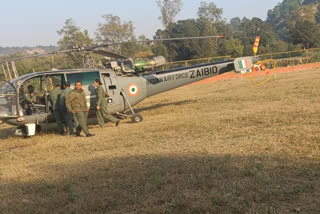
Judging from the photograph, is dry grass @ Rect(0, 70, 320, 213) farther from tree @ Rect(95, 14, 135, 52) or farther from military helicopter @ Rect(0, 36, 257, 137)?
tree @ Rect(95, 14, 135, 52)

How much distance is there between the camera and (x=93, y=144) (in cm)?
909

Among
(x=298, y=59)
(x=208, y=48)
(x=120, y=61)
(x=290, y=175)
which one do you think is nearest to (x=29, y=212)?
(x=290, y=175)

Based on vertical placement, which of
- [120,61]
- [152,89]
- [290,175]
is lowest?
[290,175]

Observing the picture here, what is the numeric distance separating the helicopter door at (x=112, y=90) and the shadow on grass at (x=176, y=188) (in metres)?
6.23

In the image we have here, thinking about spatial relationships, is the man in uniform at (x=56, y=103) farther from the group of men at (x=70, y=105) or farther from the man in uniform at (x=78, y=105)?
the man in uniform at (x=78, y=105)

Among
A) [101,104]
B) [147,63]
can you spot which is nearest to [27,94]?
[101,104]

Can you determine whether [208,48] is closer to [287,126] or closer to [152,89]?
[152,89]

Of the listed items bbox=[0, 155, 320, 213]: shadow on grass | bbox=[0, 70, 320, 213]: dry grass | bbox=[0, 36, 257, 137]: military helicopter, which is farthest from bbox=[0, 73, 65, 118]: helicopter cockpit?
bbox=[0, 155, 320, 213]: shadow on grass

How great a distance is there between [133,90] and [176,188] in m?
8.74

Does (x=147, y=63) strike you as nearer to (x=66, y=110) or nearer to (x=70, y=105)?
(x=66, y=110)

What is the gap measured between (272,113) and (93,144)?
17.6 feet

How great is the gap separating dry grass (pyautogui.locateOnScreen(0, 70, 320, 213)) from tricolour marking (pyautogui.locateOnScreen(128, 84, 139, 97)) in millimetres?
3176

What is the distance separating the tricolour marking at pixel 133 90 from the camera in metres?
13.3

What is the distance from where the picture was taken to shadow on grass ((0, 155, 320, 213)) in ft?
13.9
